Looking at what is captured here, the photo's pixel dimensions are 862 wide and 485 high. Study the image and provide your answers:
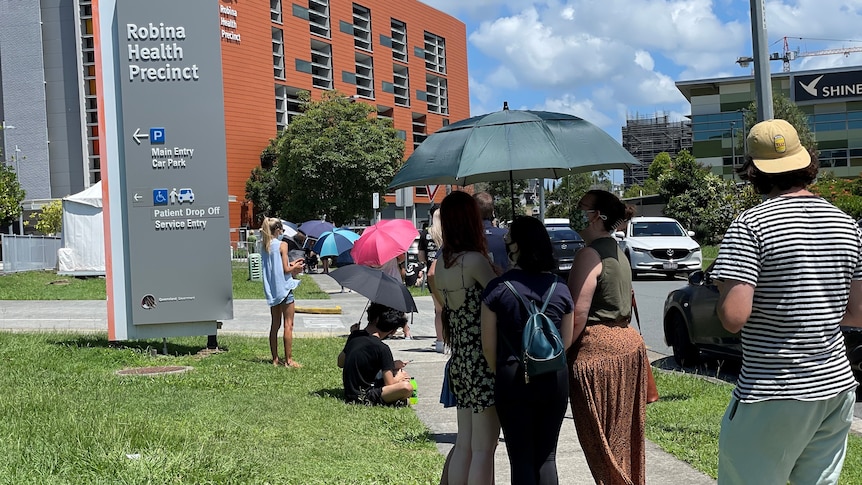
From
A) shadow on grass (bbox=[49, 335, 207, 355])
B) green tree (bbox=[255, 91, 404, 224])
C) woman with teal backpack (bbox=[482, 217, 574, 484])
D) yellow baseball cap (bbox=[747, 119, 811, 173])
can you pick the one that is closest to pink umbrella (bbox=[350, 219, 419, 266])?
shadow on grass (bbox=[49, 335, 207, 355])

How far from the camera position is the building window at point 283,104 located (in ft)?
227

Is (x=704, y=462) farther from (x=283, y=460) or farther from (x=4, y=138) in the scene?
(x=4, y=138)

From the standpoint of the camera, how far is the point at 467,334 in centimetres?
508

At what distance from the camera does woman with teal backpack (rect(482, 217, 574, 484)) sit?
462 cm

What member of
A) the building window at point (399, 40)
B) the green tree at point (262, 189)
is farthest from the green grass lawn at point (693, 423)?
the building window at point (399, 40)

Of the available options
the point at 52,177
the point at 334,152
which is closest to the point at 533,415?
the point at 334,152

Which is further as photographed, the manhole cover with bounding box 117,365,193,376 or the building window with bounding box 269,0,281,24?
the building window with bounding box 269,0,281,24

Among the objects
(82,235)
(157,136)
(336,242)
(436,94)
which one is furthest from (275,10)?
(157,136)

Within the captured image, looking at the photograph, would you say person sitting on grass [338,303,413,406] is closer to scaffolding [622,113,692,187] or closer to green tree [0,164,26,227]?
green tree [0,164,26,227]

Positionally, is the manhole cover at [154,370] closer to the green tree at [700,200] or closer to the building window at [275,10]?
the green tree at [700,200]

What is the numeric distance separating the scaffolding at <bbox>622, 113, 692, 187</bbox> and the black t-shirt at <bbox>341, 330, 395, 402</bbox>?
18353 centimetres

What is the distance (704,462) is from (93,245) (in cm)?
2804

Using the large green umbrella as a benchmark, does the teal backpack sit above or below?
below

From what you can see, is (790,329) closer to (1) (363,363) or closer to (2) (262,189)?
(1) (363,363)
